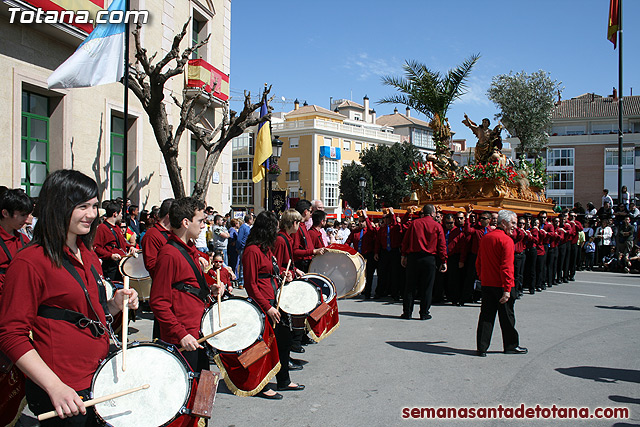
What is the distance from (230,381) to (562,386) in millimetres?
3688

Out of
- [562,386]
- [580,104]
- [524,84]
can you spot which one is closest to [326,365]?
[562,386]

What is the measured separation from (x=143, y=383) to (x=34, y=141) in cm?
1208

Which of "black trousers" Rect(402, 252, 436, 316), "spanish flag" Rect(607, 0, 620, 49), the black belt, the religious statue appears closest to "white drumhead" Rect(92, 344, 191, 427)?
the black belt

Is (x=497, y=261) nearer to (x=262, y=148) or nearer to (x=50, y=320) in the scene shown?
(x=50, y=320)

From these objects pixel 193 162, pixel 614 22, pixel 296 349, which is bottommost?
pixel 296 349

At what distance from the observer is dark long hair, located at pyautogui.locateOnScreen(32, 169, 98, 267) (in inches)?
106

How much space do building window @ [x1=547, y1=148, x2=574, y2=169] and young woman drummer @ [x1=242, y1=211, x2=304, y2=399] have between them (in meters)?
57.7

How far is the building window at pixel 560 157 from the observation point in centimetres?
5669

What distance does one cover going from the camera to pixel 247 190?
69.2 metres

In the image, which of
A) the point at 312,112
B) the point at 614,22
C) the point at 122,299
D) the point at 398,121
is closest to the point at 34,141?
the point at 122,299

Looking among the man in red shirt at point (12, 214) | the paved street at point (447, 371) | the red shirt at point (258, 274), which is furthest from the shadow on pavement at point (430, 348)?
the man in red shirt at point (12, 214)

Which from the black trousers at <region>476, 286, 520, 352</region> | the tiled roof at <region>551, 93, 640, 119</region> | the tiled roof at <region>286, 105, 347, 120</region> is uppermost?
the tiled roof at <region>286, 105, 347, 120</region>

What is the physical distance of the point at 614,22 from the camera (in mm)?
19875

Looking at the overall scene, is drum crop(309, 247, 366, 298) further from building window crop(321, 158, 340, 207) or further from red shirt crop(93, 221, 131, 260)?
building window crop(321, 158, 340, 207)
